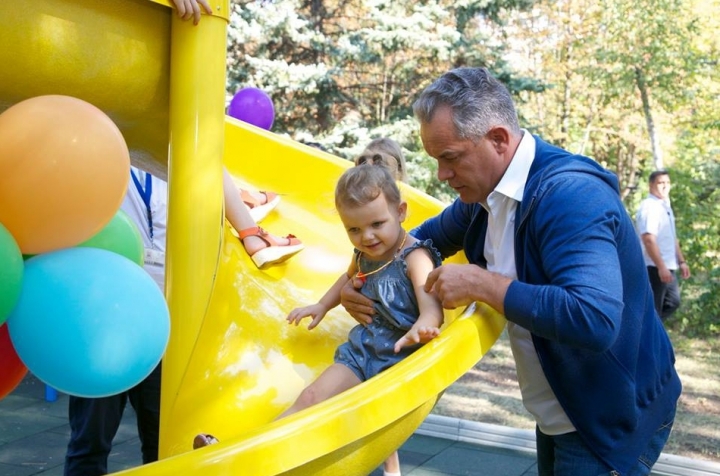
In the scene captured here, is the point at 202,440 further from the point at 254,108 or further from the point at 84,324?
the point at 254,108

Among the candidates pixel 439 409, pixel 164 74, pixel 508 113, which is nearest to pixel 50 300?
pixel 164 74

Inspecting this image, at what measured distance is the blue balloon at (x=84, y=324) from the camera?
159cm

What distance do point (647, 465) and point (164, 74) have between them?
1.54m

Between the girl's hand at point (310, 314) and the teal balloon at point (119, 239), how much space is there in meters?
0.83

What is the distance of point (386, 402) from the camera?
2.08 meters

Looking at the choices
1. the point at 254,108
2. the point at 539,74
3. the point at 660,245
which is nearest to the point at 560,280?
the point at 254,108

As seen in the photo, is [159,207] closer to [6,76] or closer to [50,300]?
[6,76]

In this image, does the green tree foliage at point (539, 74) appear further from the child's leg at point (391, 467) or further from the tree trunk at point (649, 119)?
the child's leg at point (391, 467)

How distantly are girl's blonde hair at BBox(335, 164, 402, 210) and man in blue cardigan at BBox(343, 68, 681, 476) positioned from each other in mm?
391

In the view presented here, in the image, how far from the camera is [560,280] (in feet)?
6.23

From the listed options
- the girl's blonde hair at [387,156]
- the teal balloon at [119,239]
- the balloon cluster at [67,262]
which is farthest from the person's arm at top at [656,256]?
the balloon cluster at [67,262]

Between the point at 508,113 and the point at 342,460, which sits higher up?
the point at 508,113

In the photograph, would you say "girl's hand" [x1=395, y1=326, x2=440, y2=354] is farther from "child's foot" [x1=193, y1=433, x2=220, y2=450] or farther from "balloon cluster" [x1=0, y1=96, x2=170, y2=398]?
"balloon cluster" [x1=0, y1=96, x2=170, y2=398]

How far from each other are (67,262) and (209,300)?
0.74 m
